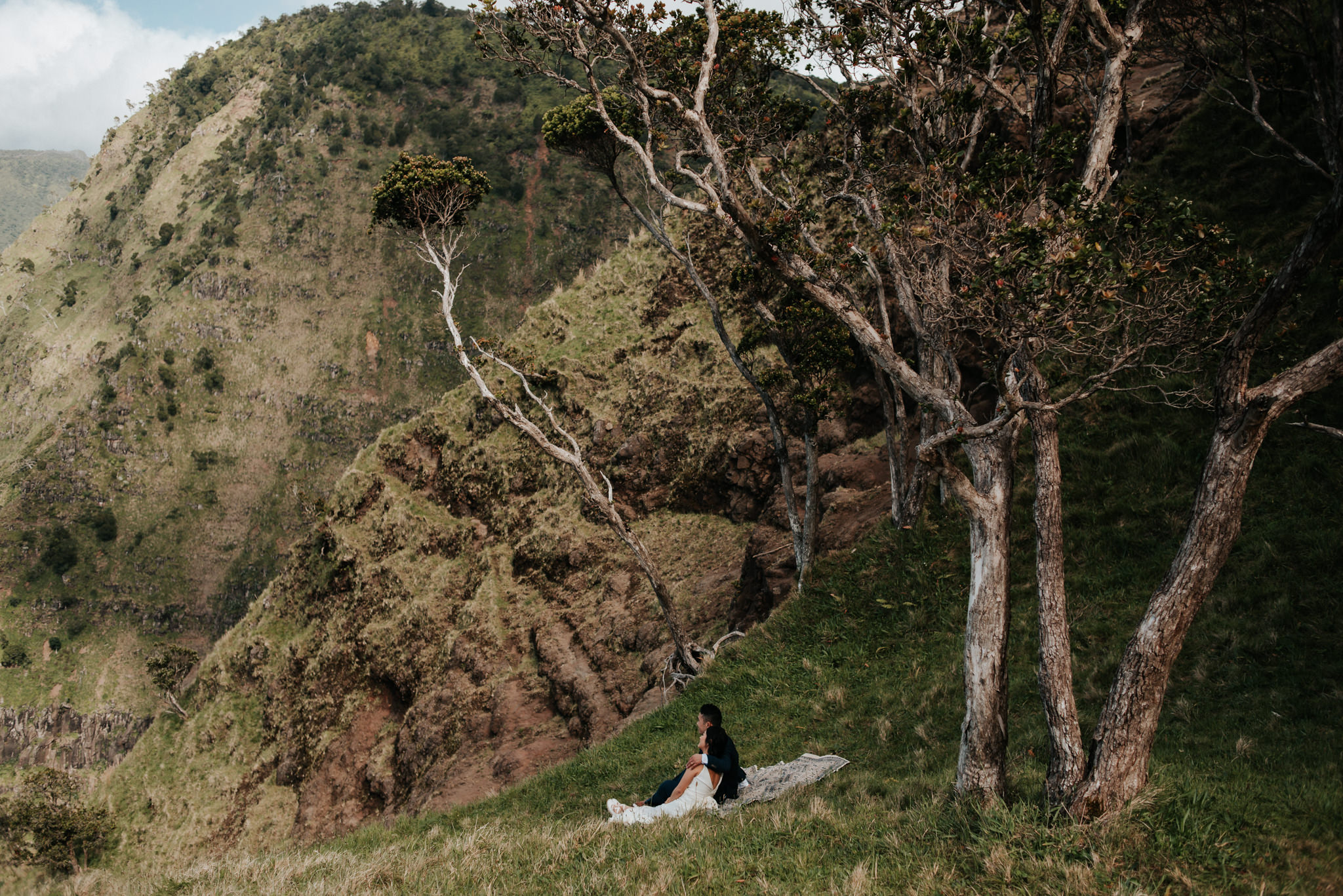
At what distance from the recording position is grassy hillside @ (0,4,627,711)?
98.2 meters

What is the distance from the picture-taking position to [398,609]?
27.2m

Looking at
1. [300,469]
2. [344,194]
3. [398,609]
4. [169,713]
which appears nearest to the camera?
[398,609]

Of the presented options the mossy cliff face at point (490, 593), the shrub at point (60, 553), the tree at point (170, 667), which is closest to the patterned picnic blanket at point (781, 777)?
the mossy cliff face at point (490, 593)

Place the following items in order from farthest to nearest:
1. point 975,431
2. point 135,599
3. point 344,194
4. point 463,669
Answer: point 344,194
point 135,599
point 463,669
point 975,431

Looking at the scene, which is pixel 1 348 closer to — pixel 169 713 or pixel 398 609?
pixel 169 713

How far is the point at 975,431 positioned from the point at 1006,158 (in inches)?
120

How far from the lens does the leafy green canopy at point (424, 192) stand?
18984mm

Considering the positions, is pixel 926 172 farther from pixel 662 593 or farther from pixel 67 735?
pixel 67 735

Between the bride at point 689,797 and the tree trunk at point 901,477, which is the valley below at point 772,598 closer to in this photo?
the tree trunk at point 901,477

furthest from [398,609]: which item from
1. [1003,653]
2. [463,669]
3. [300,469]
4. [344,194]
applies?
[344,194]

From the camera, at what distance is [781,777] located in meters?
8.46

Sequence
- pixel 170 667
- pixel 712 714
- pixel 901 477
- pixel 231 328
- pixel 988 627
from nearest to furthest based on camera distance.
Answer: pixel 988 627, pixel 712 714, pixel 901 477, pixel 170 667, pixel 231 328

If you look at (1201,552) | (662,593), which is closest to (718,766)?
(1201,552)

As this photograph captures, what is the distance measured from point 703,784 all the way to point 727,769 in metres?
0.31
